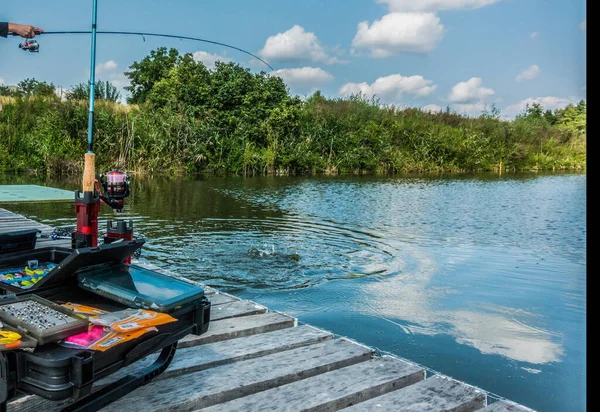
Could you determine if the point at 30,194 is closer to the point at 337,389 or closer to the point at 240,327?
the point at 240,327

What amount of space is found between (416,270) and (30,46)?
470 centimetres

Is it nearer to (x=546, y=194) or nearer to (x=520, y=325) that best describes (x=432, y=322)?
(x=520, y=325)

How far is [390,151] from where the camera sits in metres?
29.2

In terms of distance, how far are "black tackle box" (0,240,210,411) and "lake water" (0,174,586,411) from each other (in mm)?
1283

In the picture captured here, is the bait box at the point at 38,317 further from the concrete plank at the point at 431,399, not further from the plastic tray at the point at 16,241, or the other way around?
the concrete plank at the point at 431,399

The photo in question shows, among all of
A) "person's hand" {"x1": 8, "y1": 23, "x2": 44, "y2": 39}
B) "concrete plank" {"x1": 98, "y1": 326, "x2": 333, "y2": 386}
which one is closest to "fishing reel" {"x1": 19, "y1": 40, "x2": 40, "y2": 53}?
"person's hand" {"x1": 8, "y1": 23, "x2": 44, "y2": 39}

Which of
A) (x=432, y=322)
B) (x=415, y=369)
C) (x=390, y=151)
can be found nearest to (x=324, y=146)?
(x=390, y=151)

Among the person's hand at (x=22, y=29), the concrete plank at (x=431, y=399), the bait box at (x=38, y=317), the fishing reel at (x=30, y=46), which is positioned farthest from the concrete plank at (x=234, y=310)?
the fishing reel at (x=30, y=46)

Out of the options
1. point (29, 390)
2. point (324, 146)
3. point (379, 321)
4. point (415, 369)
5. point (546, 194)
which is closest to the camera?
point (29, 390)

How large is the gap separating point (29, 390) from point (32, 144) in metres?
21.5

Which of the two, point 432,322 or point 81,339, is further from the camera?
point 432,322

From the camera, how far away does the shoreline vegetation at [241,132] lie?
21.3 m

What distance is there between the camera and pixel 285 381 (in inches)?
103

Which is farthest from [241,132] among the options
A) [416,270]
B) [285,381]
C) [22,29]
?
[285,381]
